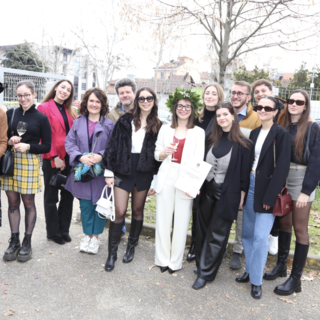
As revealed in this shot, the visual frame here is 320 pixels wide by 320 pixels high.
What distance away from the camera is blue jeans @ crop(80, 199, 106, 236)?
14.1 ft

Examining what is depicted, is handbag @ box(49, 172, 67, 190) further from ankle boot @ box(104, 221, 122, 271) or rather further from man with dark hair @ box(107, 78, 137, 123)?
man with dark hair @ box(107, 78, 137, 123)

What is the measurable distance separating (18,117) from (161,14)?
139 inches

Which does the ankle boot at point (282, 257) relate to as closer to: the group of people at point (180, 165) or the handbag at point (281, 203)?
the group of people at point (180, 165)

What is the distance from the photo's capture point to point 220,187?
11.8ft

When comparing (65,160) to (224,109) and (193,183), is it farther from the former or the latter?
(224,109)

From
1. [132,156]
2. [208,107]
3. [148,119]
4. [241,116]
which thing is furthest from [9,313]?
[241,116]

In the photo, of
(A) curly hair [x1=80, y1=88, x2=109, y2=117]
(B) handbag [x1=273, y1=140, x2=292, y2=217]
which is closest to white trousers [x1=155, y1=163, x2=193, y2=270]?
(B) handbag [x1=273, y1=140, x2=292, y2=217]

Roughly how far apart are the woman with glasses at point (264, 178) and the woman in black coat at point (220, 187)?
134mm

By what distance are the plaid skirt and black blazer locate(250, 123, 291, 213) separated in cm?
291

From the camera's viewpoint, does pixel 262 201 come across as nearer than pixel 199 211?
Yes

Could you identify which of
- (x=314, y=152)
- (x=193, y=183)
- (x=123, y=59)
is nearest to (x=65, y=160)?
(x=193, y=183)

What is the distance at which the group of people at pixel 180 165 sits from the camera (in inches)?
135

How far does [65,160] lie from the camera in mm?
4586

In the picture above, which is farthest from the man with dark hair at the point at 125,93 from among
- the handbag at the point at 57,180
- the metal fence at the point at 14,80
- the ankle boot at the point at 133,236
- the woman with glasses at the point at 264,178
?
the metal fence at the point at 14,80
